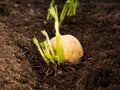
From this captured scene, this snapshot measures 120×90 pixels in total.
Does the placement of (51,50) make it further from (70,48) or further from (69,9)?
(69,9)

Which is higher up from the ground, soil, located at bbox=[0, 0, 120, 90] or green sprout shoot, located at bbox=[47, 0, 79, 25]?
green sprout shoot, located at bbox=[47, 0, 79, 25]

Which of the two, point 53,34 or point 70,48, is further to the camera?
point 53,34

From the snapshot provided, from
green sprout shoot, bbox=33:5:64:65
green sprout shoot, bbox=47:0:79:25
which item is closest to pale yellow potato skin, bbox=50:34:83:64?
green sprout shoot, bbox=33:5:64:65

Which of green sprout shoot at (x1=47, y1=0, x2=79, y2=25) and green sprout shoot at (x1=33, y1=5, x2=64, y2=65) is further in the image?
green sprout shoot at (x1=47, y1=0, x2=79, y2=25)

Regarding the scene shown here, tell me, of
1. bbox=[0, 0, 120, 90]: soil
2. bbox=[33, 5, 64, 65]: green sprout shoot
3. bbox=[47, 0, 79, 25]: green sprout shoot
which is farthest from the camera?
bbox=[47, 0, 79, 25]: green sprout shoot

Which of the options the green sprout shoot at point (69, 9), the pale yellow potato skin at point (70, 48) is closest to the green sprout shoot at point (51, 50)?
the pale yellow potato skin at point (70, 48)

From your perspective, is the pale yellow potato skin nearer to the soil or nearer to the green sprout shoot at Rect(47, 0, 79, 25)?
the soil

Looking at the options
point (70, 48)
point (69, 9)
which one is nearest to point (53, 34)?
point (69, 9)

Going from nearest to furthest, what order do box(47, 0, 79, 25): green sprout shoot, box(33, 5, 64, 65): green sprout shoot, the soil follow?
1. the soil
2. box(33, 5, 64, 65): green sprout shoot
3. box(47, 0, 79, 25): green sprout shoot

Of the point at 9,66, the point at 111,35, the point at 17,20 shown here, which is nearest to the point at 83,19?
the point at 111,35
